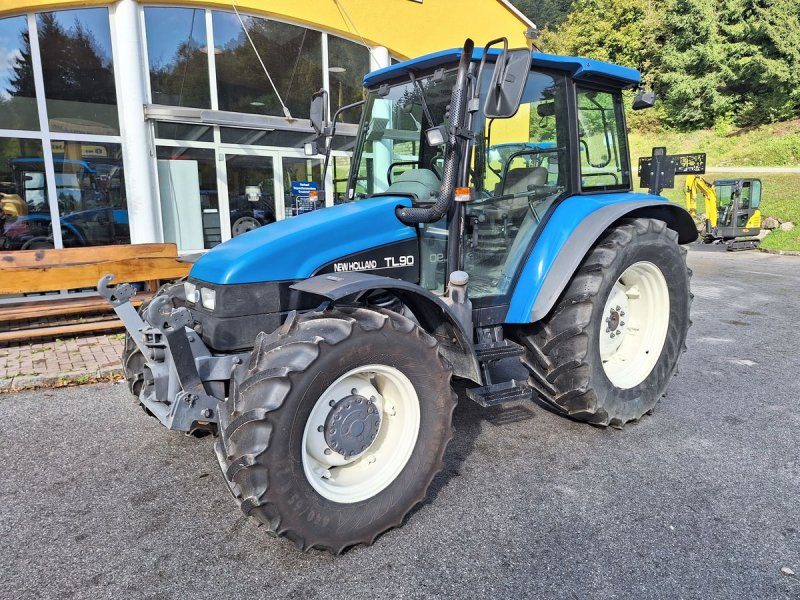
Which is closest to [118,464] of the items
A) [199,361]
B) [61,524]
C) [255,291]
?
Result: [61,524]

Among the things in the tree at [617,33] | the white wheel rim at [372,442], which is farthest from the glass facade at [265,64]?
the tree at [617,33]

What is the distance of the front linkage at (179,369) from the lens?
2.66 m

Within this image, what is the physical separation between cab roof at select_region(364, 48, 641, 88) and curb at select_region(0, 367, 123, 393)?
353 cm

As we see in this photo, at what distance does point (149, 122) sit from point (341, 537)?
854 cm

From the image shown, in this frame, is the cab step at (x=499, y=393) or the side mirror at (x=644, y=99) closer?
the cab step at (x=499, y=393)

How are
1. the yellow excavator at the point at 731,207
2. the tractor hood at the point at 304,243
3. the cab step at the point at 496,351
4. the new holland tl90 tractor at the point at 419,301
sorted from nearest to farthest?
the new holland tl90 tractor at the point at 419,301 < the tractor hood at the point at 304,243 < the cab step at the point at 496,351 < the yellow excavator at the point at 731,207

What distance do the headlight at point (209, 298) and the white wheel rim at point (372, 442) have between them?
84 centimetres

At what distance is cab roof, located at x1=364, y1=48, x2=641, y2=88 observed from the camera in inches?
127

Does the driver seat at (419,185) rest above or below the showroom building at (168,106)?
below

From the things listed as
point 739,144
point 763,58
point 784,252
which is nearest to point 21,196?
point 784,252

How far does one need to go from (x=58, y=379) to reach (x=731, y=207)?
54.0 ft

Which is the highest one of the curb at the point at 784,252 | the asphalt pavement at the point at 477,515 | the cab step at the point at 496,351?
the cab step at the point at 496,351

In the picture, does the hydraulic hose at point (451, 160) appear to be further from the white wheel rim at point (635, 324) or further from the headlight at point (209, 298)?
the white wheel rim at point (635, 324)

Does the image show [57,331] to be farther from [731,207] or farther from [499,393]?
[731,207]
